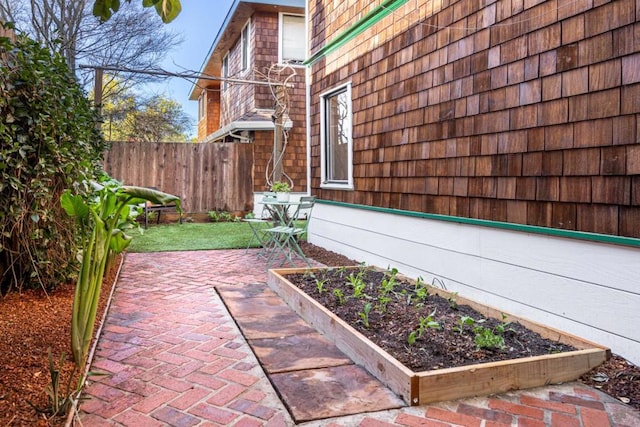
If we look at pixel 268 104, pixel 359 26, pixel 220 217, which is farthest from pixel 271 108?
pixel 359 26

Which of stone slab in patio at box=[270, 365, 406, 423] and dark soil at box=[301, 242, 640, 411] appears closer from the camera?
stone slab in patio at box=[270, 365, 406, 423]

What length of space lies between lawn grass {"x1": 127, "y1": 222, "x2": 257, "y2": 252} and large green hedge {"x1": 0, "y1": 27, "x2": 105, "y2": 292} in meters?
2.24

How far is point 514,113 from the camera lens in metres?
3.31

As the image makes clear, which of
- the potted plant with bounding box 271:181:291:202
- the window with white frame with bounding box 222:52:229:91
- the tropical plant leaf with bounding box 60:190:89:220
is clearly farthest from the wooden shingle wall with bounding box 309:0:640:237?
the window with white frame with bounding box 222:52:229:91

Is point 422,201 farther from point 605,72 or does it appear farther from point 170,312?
point 170,312

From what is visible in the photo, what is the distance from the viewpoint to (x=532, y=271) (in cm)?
320

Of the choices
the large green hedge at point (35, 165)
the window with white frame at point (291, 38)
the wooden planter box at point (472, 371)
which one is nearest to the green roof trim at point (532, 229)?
the wooden planter box at point (472, 371)

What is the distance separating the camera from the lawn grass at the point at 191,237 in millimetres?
A: 6943

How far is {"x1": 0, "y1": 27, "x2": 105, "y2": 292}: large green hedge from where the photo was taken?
3205 millimetres

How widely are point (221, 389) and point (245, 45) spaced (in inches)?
423

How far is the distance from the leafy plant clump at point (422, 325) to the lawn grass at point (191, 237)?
10.9 ft

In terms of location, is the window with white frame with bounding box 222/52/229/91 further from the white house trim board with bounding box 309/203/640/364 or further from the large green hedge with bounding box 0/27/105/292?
the large green hedge with bounding box 0/27/105/292

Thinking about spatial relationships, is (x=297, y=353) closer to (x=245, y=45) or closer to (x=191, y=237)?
(x=191, y=237)

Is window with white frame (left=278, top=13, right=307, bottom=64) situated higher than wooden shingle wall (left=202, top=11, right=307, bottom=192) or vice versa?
window with white frame (left=278, top=13, right=307, bottom=64)
